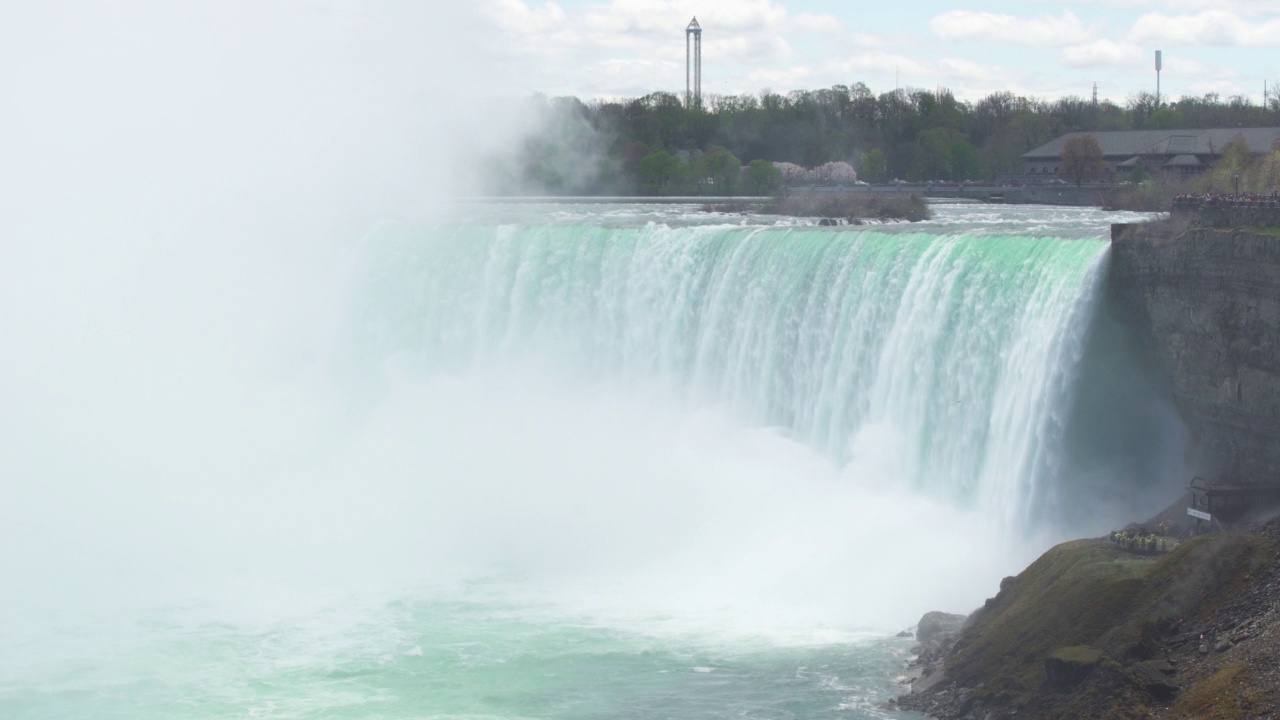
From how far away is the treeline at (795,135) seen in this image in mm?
56938

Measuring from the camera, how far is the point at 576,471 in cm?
2559

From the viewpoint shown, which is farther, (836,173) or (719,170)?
(836,173)

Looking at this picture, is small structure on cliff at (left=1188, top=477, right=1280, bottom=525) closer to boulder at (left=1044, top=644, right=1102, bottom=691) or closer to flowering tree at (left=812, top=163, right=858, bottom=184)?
boulder at (left=1044, top=644, right=1102, bottom=691)

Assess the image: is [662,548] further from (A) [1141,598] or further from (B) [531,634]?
(A) [1141,598]

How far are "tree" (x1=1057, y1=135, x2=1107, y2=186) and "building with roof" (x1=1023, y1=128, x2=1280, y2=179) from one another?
1.77ft

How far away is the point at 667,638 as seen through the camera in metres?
18.4

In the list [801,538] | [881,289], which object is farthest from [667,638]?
[881,289]

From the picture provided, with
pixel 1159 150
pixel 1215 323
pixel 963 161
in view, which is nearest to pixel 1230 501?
pixel 1215 323

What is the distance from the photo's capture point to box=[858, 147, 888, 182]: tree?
6300cm

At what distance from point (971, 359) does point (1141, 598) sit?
22.2ft

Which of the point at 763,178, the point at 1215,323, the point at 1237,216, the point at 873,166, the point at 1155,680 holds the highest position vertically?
A: the point at 873,166

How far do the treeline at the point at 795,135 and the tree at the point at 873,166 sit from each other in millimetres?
70

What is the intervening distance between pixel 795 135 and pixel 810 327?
1796 inches

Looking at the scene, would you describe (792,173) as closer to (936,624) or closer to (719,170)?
(719,170)
